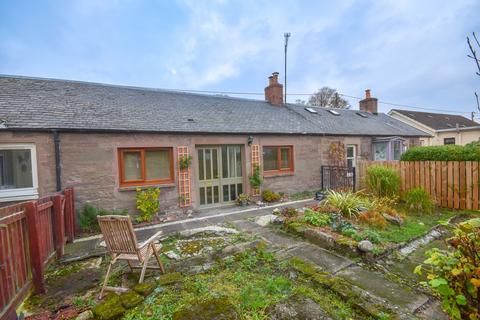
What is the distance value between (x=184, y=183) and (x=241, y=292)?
18.1 ft

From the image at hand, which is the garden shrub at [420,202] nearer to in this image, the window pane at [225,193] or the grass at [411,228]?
the grass at [411,228]

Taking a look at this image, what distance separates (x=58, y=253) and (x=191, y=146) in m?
4.76

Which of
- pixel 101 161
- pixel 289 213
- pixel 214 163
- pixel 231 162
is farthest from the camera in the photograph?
pixel 231 162

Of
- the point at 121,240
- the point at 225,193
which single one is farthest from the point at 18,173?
the point at 225,193

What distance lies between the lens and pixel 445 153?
7.95m

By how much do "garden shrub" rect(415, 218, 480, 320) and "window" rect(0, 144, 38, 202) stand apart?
27.3 feet

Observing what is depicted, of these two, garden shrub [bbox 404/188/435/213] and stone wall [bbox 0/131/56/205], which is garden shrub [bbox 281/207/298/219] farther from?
stone wall [bbox 0/131/56/205]

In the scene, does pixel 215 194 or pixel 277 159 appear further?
pixel 277 159

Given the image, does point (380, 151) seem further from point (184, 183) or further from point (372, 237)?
point (184, 183)

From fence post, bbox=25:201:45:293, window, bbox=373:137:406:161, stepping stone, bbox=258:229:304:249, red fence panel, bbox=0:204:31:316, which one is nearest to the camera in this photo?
red fence panel, bbox=0:204:31:316

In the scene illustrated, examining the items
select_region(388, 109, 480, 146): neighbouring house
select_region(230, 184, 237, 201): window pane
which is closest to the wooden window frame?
select_region(230, 184, 237, 201): window pane

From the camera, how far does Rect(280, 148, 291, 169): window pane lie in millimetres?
10436

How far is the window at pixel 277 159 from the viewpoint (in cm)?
998

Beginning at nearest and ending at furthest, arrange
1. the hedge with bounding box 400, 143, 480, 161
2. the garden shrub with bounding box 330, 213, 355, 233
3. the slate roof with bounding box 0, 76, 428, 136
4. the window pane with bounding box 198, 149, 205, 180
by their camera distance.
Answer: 1. the garden shrub with bounding box 330, 213, 355, 233
2. the slate roof with bounding box 0, 76, 428, 136
3. the hedge with bounding box 400, 143, 480, 161
4. the window pane with bounding box 198, 149, 205, 180
